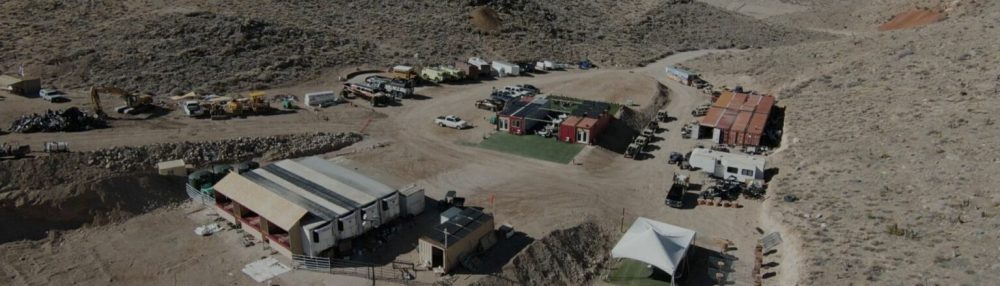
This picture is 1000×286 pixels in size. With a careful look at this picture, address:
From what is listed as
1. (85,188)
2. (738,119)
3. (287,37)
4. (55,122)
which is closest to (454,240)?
(85,188)

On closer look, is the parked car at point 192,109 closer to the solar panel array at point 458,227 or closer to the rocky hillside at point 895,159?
the solar panel array at point 458,227

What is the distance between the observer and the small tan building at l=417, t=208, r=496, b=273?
3167cm

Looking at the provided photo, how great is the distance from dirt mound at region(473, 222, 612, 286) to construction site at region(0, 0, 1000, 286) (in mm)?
116

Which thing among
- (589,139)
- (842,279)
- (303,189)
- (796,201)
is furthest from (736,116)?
(303,189)

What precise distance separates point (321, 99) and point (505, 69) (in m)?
21.7

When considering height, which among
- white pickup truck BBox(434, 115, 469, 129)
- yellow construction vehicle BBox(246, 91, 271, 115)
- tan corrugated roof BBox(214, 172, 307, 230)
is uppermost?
yellow construction vehicle BBox(246, 91, 271, 115)

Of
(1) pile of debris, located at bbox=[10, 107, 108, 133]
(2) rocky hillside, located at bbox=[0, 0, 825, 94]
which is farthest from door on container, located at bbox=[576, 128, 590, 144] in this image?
(1) pile of debris, located at bbox=[10, 107, 108, 133]

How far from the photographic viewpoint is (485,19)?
87.7 m

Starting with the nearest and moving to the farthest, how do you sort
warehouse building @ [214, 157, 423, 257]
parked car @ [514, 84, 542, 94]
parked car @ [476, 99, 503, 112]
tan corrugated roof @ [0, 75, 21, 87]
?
warehouse building @ [214, 157, 423, 257], tan corrugated roof @ [0, 75, 21, 87], parked car @ [476, 99, 503, 112], parked car @ [514, 84, 542, 94]

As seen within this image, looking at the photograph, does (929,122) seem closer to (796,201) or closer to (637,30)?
(796,201)

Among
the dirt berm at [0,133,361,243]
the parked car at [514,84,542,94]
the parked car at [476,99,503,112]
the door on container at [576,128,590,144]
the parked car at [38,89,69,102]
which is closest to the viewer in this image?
the dirt berm at [0,133,361,243]

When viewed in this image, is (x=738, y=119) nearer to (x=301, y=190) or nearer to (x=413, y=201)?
(x=413, y=201)

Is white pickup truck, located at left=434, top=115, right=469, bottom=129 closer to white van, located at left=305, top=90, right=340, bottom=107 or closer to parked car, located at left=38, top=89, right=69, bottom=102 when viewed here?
white van, located at left=305, top=90, right=340, bottom=107

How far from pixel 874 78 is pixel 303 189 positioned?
4672 cm
